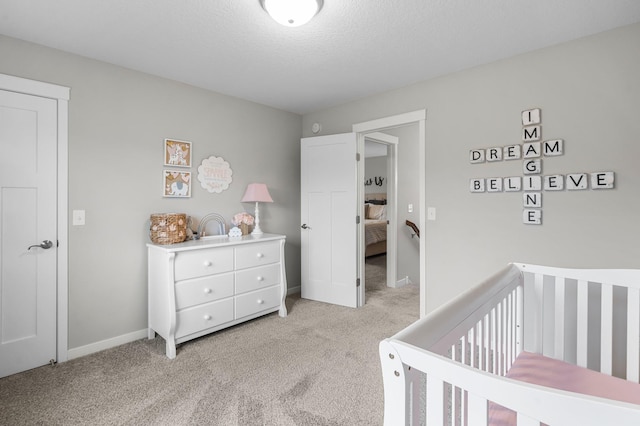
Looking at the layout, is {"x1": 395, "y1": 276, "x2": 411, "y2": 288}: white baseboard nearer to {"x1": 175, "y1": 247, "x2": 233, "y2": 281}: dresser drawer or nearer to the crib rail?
the crib rail

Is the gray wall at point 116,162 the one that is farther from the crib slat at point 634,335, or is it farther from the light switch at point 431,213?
the crib slat at point 634,335

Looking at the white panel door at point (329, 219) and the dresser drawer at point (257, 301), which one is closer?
the dresser drawer at point (257, 301)

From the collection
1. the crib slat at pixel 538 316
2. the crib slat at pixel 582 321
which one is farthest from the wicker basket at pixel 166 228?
the crib slat at pixel 582 321

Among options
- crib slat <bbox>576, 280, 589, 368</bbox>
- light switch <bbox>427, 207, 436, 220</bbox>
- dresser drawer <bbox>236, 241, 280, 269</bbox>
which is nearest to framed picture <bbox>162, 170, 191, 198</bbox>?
dresser drawer <bbox>236, 241, 280, 269</bbox>

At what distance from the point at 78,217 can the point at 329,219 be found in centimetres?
227

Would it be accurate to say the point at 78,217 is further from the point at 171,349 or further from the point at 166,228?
the point at 171,349

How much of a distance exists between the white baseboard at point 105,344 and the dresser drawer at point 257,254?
1001 millimetres

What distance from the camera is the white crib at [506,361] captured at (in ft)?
2.03

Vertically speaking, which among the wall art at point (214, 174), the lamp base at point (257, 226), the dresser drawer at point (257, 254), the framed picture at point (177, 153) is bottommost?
the dresser drawer at point (257, 254)

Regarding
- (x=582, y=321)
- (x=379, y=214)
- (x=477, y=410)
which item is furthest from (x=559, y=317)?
(x=379, y=214)

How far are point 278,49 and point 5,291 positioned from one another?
252cm

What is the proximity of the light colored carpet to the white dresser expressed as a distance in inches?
6.9

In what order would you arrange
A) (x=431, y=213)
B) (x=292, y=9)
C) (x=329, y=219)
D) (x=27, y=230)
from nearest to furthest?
1. (x=292, y=9)
2. (x=27, y=230)
3. (x=431, y=213)
4. (x=329, y=219)

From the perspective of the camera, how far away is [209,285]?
260 cm
